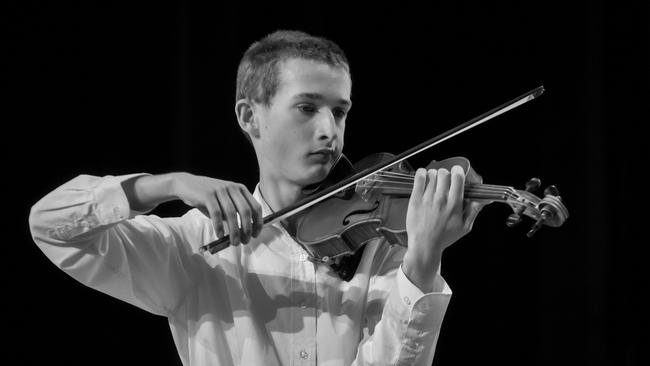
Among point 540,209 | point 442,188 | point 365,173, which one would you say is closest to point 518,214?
point 540,209

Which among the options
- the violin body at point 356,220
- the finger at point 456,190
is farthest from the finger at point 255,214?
the finger at point 456,190

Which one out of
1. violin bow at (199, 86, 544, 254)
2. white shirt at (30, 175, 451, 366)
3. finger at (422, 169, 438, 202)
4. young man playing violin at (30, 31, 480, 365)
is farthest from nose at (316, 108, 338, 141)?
finger at (422, 169, 438, 202)

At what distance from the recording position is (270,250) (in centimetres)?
175

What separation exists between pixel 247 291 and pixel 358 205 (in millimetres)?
292

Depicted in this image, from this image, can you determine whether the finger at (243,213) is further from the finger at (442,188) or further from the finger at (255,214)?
the finger at (442,188)

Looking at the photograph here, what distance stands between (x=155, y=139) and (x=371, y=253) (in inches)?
45.2

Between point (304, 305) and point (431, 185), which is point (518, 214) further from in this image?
point (304, 305)

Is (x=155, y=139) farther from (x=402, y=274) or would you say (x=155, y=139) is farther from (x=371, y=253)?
(x=402, y=274)

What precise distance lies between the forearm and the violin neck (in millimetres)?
541

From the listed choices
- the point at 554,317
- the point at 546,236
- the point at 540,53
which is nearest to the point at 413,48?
the point at 540,53

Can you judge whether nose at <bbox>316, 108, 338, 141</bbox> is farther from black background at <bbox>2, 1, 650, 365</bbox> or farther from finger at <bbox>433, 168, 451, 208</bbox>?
black background at <bbox>2, 1, 650, 365</bbox>

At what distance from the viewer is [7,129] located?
247cm

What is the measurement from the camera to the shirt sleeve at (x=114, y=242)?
1495mm

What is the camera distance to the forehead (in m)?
1.79
